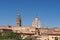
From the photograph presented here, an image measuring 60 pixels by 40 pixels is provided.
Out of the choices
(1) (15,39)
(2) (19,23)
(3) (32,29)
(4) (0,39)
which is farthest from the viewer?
(2) (19,23)

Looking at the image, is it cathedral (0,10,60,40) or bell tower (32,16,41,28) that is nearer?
cathedral (0,10,60,40)

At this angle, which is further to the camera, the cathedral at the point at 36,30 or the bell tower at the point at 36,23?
the bell tower at the point at 36,23

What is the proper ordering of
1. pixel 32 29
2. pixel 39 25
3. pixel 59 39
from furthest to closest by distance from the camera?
pixel 39 25 → pixel 32 29 → pixel 59 39

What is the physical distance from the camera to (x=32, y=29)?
213ft

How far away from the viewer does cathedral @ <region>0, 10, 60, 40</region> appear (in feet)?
157

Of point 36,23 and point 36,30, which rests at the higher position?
point 36,23

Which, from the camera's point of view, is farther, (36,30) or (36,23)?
(36,23)

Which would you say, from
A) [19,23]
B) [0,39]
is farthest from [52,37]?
[19,23]

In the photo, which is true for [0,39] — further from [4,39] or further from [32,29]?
[32,29]

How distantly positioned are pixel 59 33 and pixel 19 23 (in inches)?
1010

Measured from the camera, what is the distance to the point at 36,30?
67062 mm

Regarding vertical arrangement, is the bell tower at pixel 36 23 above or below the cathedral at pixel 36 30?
above

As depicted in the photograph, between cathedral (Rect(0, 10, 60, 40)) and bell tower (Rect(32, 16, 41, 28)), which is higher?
bell tower (Rect(32, 16, 41, 28))

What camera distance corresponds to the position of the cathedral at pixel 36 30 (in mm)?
47800
